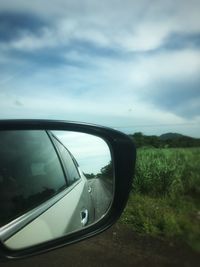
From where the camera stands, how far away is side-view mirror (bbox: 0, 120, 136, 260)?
1.76 meters

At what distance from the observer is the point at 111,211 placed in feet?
6.65

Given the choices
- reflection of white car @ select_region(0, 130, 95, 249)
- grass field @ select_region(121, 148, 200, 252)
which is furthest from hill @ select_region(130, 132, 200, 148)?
reflection of white car @ select_region(0, 130, 95, 249)

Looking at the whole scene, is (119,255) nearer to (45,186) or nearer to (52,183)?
(52,183)

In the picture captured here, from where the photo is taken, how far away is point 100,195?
214 centimetres

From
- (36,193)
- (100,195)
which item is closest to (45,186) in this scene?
(36,193)

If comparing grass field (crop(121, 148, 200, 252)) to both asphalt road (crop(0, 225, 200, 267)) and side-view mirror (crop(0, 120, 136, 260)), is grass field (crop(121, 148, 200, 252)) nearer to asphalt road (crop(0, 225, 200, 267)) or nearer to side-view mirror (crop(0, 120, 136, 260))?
asphalt road (crop(0, 225, 200, 267))

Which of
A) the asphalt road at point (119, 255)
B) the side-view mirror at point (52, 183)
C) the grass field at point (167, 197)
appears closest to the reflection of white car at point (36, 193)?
the side-view mirror at point (52, 183)

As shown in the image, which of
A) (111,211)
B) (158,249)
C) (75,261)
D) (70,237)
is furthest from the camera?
(158,249)

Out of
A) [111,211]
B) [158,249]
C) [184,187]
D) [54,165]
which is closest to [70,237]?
[111,211]

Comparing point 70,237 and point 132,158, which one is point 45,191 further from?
point 132,158

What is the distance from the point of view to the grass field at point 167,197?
6621 millimetres

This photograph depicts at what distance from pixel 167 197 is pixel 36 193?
792 cm

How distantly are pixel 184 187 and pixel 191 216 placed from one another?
3.19 meters

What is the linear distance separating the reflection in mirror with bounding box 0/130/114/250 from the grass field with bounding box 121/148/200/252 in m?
3.92
